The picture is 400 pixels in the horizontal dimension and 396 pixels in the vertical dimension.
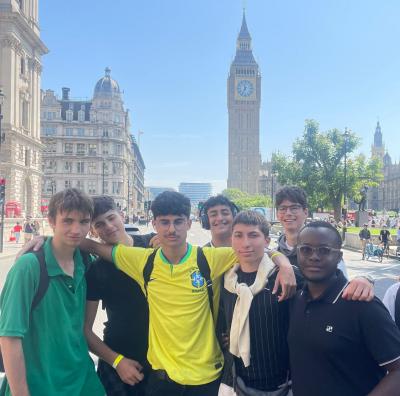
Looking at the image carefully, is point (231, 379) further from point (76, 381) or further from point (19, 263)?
point (19, 263)

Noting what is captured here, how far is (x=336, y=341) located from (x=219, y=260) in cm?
113

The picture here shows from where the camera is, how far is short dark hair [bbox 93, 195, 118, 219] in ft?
11.9

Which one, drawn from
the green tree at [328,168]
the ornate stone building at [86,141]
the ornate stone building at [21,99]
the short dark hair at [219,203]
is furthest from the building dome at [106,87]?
the short dark hair at [219,203]

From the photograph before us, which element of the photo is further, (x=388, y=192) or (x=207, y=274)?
(x=388, y=192)

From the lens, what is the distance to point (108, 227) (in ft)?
11.8

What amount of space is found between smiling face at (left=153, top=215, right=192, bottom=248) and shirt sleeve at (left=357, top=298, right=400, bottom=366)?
4.55 ft

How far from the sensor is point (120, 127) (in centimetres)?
8762

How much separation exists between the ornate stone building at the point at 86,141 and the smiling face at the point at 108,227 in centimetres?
8197

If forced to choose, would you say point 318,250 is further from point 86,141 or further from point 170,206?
point 86,141

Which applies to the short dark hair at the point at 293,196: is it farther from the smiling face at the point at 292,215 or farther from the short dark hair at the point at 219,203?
the short dark hair at the point at 219,203

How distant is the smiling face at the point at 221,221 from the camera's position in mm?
4625

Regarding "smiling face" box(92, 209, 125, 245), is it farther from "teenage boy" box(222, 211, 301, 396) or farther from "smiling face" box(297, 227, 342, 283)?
"smiling face" box(297, 227, 342, 283)

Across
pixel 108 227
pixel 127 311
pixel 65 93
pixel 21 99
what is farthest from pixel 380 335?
pixel 65 93

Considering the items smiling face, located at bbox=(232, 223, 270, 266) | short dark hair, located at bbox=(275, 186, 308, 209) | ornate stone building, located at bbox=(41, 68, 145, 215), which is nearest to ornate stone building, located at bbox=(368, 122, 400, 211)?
ornate stone building, located at bbox=(41, 68, 145, 215)
